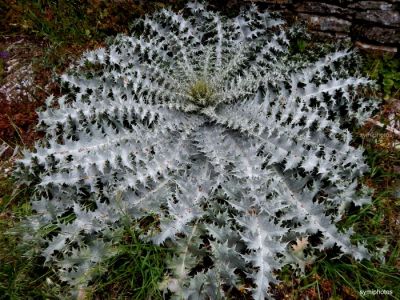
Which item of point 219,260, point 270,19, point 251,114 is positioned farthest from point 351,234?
point 270,19

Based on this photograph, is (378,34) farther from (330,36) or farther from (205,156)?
(205,156)

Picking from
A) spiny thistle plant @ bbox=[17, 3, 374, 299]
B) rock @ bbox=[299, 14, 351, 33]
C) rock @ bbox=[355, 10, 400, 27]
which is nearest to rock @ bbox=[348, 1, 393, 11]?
rock @ bbox=[355, 10, 400, 27]

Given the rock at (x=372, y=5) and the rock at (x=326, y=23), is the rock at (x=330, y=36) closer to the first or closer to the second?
the rock at (x=326, y=23)

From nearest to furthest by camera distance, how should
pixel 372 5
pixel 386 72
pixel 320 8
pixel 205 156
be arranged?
A: 1. pixel 205 156
2. pixel 372 5
3. pixel 320 8
4. pixel 386 72

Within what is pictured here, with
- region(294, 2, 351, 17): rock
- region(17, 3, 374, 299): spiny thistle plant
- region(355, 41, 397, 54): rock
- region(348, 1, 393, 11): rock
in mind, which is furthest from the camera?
region(355, 41, 397, 54): rock

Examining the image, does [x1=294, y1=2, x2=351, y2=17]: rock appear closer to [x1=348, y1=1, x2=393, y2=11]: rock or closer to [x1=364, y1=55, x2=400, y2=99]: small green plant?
[x1=348, y1=1, x2=393, y2=11]: rock

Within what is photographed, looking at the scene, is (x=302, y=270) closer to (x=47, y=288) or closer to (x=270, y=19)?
(x=47, y=288)

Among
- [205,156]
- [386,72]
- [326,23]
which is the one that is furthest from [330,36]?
[205,156]
